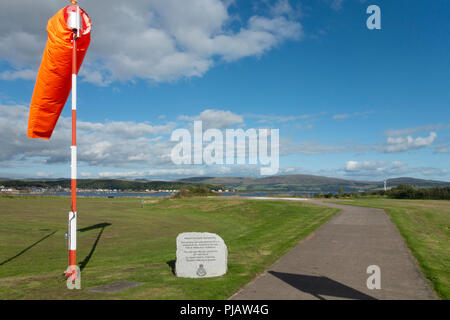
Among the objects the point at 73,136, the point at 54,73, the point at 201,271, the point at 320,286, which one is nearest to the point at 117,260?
the point at 201,271

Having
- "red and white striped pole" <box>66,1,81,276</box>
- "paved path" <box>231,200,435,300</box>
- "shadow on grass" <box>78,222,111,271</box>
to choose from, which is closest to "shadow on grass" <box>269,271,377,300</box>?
"paved path" <box>231,200,435,300</box>

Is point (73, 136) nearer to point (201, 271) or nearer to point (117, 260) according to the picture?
point (201, 271)

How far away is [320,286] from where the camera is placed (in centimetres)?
869

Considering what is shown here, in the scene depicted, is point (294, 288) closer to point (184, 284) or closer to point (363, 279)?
point (363, 279)

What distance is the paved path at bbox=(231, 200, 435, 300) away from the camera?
809 centimetres

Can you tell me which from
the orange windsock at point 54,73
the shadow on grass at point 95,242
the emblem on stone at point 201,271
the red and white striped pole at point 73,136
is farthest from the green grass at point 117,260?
the orange windsock at point 54,73

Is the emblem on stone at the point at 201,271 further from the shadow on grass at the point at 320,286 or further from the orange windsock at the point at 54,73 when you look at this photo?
the orange windsock at the point at 54,73

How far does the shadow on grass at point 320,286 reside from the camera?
798cm

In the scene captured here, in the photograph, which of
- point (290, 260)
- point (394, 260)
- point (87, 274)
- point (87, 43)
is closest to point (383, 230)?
point (394, 260)

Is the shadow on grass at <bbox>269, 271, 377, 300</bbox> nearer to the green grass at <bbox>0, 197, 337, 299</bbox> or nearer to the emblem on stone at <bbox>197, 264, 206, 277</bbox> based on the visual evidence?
the green grass at <bbox>0, 197, 337, 299</bbox>

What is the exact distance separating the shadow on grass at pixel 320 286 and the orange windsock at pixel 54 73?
8467 millimetres

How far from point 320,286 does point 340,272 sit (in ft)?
6.23

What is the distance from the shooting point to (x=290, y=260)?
12.0 m

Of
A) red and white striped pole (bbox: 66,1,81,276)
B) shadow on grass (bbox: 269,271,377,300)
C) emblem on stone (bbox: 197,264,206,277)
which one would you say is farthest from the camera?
emblem on stone (bbox: 197,264,206,277)
